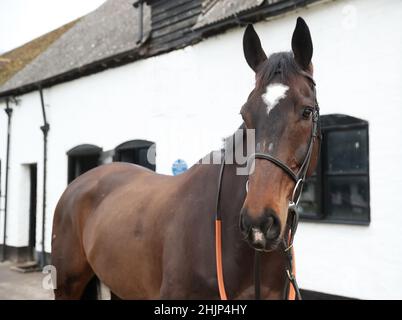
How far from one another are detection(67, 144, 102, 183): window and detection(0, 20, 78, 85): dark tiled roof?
5.86 m


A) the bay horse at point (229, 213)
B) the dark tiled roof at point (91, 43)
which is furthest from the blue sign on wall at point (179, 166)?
the bay horse at point (229, 213)

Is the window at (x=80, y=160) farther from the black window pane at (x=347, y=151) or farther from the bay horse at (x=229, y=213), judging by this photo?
the bay horse at (x=229, y=213)

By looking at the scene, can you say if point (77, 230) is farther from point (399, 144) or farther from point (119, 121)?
point (119, 121)

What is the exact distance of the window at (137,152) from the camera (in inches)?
315

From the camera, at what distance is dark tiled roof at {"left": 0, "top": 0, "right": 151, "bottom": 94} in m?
9.35

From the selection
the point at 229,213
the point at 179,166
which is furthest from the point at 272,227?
→ the point at 179,166

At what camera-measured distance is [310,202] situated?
18.6 feet

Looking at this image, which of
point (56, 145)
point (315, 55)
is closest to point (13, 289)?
point (56, 145)

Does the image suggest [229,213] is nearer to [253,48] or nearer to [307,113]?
[307,113]

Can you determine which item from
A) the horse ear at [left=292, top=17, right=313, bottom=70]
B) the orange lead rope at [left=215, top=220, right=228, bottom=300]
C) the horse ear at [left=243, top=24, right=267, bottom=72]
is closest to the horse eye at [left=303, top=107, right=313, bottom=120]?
the horse ear at [left=292, top=17, right=313, bottom=70]

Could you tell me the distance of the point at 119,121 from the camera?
874 centimetres

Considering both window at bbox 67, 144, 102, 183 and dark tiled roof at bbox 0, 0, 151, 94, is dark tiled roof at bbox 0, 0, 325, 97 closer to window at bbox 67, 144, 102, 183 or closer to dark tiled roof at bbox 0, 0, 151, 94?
dark tiled roof at bbox 0, 0, 151, 94

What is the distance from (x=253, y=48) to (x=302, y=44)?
29 centimetres

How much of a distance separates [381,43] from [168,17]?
15.2ft
